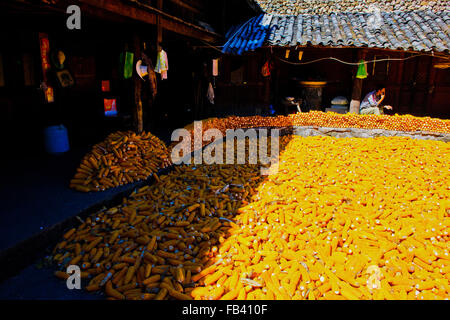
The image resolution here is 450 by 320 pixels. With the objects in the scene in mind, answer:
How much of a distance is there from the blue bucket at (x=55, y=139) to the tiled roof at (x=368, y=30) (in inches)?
291

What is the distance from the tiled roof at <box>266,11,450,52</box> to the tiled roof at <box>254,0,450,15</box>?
0.89 m

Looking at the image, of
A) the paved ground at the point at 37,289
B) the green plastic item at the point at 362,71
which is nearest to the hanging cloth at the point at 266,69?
the green plastic item at the point at 362,71

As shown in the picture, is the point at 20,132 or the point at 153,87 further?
the point at 153,87

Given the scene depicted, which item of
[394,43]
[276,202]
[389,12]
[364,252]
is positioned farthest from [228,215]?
[389,12]

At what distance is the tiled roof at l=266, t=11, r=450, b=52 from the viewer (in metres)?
8.82

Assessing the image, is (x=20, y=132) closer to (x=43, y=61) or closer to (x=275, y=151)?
(x=43, y=61)

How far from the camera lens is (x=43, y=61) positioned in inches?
238

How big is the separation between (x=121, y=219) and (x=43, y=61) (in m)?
4.73

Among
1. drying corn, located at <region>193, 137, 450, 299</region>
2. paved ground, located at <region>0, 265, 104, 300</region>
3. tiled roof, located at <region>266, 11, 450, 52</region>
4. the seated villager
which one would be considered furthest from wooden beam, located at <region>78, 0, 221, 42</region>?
the seated villager

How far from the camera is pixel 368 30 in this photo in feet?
32.1

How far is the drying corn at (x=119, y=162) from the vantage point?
417cm

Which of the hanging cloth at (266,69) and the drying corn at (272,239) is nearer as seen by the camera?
the drying corn at (272,239)

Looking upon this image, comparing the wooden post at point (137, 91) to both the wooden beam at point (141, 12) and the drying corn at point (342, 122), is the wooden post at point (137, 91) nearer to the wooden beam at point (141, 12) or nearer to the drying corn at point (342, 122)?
the wooden beam at point (141, 12)

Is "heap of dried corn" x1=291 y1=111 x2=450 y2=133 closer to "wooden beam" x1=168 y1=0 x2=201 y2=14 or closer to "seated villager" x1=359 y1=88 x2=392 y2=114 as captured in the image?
"seated villager" x1=359 y1=88 x2=392 y2=114
